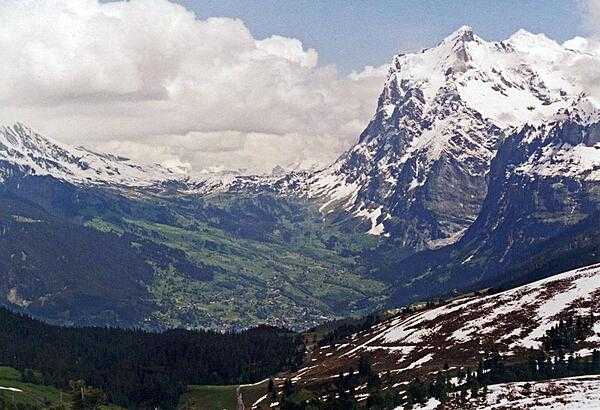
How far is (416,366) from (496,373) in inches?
2027

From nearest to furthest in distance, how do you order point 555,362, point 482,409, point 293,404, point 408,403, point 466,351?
point 482,409, point 408,403, point 555,362, point 293,404, point 466,351

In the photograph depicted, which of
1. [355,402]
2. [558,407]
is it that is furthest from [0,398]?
[558,407]

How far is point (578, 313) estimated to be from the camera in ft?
606

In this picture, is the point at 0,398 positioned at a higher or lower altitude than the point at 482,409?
higher

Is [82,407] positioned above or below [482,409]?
above

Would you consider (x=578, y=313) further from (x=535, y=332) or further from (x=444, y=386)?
(x=444, y=386)

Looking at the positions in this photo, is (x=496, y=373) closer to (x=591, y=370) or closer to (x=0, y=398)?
(x=591, y=370)

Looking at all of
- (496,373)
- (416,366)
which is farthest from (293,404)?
(496,373)

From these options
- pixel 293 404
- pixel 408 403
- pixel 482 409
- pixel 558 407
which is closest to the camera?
pixel 558 407

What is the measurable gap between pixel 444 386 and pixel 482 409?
31.2 meters

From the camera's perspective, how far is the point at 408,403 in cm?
12369

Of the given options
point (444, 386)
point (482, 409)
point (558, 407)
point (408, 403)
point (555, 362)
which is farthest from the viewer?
point (555, 362)

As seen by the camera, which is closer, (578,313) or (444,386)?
(444,386)

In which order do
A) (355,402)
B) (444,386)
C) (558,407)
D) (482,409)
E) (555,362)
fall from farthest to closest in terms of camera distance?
(355,402)
(555,362)
(444,386)
(482,409)
(558,407)
